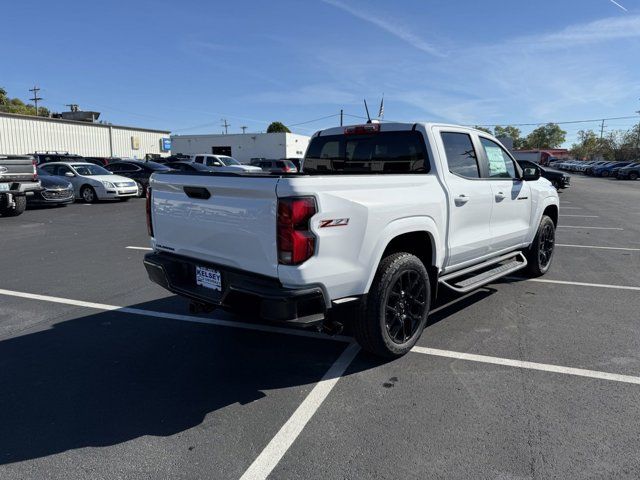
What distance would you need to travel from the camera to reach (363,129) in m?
4.79

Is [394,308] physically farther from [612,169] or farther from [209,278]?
[612,169]

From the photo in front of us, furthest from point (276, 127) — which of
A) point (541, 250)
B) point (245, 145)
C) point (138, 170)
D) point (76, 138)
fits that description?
point (541, 250)

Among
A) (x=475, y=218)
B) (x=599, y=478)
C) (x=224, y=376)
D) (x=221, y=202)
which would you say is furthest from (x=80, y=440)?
(x=475, y=218)

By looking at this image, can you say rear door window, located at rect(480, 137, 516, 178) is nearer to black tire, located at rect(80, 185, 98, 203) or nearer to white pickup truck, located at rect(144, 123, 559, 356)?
white pickup truck, located at rect(144, 123, 559, 356)

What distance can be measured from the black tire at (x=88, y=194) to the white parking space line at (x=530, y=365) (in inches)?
650

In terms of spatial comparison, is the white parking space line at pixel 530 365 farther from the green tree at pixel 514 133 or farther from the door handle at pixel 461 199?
the green tree at pixel 514 133

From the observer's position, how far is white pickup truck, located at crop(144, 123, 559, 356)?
3.10 metres

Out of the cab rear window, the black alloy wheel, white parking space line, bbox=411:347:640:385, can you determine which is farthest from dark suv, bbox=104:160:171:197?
white parking space line, bbox=411:347:640:385

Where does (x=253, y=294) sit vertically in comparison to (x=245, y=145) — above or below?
below

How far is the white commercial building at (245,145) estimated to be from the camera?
5266 cm

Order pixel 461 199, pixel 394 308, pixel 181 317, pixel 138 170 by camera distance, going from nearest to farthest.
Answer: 1. pixel 394 308
2. pixel 461 199
3. pixel 181 317
4. pixel 138 170

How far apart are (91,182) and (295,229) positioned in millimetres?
16857

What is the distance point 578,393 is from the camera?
3.41m

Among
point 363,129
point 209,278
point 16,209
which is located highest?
point 363,129
